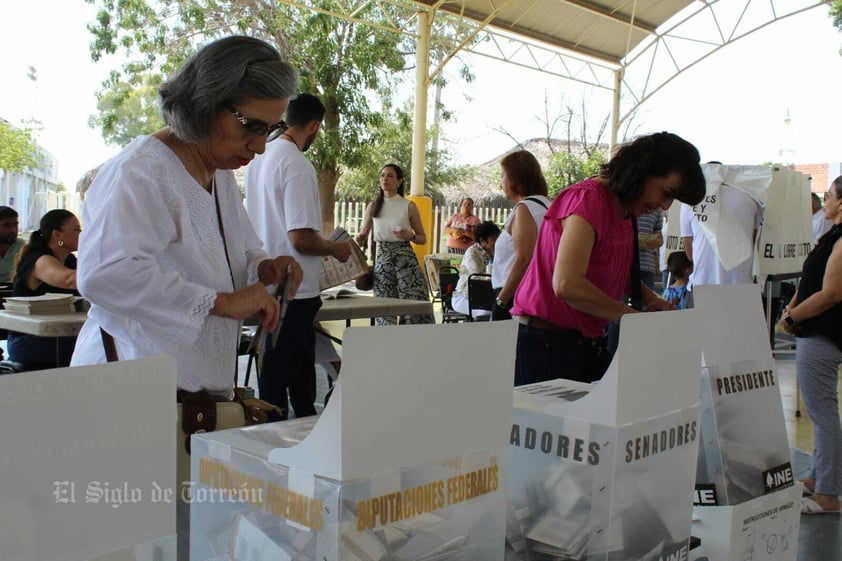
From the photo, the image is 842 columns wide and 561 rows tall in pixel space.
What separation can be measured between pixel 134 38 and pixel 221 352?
43.5 ft

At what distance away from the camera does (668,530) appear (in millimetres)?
1279

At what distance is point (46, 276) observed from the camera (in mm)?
3748

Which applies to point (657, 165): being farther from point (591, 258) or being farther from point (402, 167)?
point (402, 167)

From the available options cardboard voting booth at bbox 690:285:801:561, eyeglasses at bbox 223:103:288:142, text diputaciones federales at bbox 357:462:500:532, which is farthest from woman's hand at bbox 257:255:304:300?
cardboard voting booth at bbox 690:285:801:561

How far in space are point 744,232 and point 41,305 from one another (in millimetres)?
3932

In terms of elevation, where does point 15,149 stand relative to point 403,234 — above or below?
above

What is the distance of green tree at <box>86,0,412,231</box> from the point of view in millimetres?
12930

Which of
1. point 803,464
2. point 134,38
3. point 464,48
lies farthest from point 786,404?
point 134,38

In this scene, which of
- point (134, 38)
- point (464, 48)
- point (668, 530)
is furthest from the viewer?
point (134, 38)

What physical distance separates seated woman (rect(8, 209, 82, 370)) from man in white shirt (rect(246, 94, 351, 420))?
40.3 inches

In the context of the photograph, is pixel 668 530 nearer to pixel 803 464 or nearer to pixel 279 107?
pixel 279 107

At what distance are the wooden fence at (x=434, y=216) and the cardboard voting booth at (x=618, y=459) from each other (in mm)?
13041

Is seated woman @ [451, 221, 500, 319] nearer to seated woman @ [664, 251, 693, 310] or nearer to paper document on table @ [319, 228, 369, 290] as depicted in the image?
seated woman @ [664, 251, 693, 310]

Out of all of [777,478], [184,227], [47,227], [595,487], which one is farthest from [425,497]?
[47,227]
